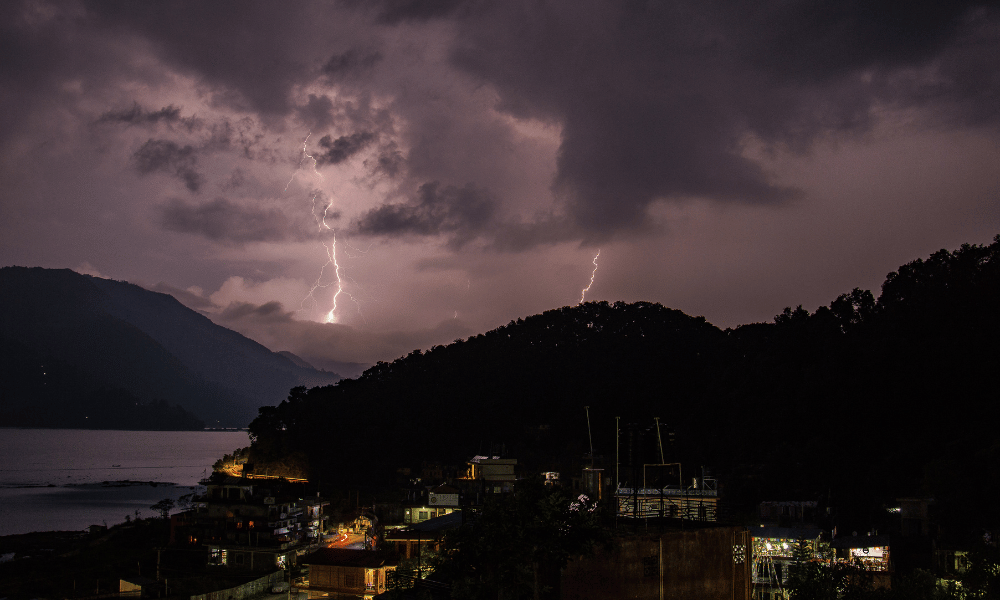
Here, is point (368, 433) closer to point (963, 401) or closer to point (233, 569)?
point (233, 569)

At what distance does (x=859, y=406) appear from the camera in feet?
171

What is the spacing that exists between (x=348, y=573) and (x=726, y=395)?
48.7 meters

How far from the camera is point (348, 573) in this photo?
98.4 ft

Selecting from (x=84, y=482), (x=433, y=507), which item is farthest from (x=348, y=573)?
(x=84, y=482)

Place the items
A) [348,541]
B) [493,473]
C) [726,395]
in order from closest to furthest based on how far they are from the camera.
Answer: [348,541], [493,473], [726,395]

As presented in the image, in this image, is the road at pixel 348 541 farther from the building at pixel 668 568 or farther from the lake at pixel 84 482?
the lake at pixel 84 482

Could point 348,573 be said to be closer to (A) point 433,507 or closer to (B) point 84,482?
(A) point 433,507

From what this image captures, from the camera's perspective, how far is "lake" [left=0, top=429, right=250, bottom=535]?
78188 mm

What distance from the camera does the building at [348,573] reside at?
29188 millimetres

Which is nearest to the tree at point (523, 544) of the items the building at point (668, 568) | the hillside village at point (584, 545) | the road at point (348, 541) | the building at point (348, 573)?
the hillside village at point (584, 545)

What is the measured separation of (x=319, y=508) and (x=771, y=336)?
49.4 metres

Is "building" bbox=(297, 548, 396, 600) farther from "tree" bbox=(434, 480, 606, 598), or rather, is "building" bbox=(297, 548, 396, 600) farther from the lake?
the lake

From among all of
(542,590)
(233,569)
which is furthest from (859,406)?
(542,590)

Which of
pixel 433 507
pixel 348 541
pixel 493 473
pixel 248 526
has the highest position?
pixel 493 473
